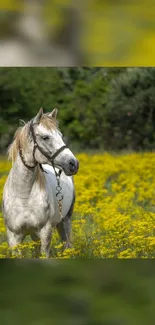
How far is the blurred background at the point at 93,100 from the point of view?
2.17 metres

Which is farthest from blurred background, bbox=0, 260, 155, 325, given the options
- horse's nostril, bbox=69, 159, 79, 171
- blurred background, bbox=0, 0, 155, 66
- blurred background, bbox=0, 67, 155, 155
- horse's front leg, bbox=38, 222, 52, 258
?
blurred background, bbox=0, 67, 155, 155

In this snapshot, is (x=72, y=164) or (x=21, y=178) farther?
(x=21, y=178)

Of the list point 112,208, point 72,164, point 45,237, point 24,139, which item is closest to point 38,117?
point 24,139

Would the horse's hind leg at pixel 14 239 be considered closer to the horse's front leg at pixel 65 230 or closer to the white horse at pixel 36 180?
the white horse at pixel 36 180

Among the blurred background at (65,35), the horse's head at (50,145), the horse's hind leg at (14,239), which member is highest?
the blurred background at (65,35)

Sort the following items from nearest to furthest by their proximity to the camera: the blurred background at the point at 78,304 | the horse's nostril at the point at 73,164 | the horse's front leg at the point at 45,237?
the blurred background at the point at 78,304 < the horse's nostril at the point at 73,164 < the horse's front leg at the point at 45,237

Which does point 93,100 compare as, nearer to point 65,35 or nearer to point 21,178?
point 65,35

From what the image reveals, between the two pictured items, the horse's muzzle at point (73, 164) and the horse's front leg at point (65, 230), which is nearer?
the horse's muzzle at point (73, 164)

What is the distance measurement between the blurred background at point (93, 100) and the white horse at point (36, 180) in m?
0.21

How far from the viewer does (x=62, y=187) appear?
208 centimetres

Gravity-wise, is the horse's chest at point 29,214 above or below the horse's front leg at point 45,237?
above

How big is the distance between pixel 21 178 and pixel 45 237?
0.73 ft

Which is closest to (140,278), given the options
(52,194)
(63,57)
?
(52,194)

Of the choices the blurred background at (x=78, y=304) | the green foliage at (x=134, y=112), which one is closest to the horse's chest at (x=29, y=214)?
the green foliage at (x=134, y=112)
